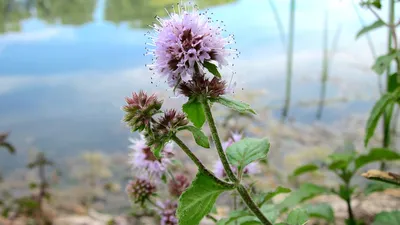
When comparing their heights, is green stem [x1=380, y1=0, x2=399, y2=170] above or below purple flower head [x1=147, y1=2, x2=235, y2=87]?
below

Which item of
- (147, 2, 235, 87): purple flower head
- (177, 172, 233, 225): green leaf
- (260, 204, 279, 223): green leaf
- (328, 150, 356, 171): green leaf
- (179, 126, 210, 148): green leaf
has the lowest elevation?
(328, 150, 356, 171): green leaf

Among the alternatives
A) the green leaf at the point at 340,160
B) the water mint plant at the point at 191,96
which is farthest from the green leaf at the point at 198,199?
the green leaf at the point at 340,160

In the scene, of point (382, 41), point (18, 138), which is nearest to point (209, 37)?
point (18, 138)

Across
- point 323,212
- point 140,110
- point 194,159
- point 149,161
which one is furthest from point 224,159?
point 323,212

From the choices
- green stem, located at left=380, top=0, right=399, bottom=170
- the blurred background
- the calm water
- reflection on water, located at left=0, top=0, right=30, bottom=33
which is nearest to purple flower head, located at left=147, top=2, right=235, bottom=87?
green stem, located at left=380, top=0, right=399, bottom=170

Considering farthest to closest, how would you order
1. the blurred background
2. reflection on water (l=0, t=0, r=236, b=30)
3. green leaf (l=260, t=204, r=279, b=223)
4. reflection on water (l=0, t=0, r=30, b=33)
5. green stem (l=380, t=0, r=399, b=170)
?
reflection on water (l=0, t=0, r=30, b=33) → reflection on water (l=0, t=0, r=236, b=30) → the blurred background → green stem (l=380, t=0, r=399, b=170) → green leaf (l=260, t=204, r=279, b=223)

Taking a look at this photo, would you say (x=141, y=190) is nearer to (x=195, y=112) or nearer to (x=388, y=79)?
(x=195, y=112)

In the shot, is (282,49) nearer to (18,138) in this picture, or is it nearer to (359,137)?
(359,137)

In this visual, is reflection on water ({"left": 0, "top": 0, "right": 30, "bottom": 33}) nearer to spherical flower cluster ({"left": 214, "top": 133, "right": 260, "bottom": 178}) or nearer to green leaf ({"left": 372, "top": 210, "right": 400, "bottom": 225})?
spherical flower cluster ({"left": 214, "top": 133, "right": 260, "bottom": 178})
